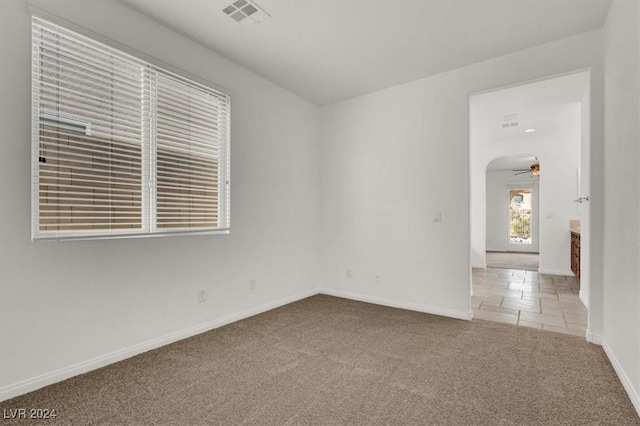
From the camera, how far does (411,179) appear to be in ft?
12.6

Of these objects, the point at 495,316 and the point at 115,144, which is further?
the point at 495,316

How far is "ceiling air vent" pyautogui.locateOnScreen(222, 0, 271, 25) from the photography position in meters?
2.45

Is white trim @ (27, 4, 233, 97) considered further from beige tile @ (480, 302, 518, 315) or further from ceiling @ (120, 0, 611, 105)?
beige tile @ (480, 302, 518, 315)

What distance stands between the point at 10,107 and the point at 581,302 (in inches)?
231

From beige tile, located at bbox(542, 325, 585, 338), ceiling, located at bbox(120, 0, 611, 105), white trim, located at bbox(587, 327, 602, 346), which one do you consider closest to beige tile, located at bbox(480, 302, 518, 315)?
beige tile, located at bbox(542, 325, 585, 338)

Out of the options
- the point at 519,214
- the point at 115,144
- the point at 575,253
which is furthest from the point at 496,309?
the point at 519,214

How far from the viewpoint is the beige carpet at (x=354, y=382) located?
5.78ft

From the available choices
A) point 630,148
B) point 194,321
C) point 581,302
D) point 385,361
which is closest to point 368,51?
point 630,148

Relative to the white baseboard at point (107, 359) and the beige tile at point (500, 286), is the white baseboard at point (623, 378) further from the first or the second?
the white baseboard at point (107, 359)

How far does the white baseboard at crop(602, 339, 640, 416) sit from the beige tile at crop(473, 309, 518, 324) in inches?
32.4

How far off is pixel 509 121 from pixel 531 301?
292 cm

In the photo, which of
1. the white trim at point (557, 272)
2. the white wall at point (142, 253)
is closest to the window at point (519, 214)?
the white trim at point (557, 272)

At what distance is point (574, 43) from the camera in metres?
2.88

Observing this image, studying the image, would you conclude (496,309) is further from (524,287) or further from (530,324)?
(524,287)
